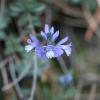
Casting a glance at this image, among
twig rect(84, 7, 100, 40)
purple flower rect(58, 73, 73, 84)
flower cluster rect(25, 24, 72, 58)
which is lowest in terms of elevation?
purple flower rect(58, 73, 73, 84)

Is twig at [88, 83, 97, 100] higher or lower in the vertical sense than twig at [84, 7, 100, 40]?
lower

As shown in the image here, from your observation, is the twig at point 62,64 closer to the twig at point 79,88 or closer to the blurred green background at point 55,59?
the blurred green background at point 55,59

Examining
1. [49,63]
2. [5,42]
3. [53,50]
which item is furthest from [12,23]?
[53,50]

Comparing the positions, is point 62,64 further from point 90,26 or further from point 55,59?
point 90,26

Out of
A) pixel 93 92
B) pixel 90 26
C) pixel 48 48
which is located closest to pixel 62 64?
pixel 93 92

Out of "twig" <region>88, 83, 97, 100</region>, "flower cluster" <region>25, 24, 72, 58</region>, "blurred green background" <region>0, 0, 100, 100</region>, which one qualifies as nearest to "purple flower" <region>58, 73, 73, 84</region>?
"blurred green background" <region>0, 0, 100, 100</region>

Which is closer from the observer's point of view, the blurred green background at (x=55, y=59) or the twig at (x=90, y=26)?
the blurred green background at (x=55, y=59)

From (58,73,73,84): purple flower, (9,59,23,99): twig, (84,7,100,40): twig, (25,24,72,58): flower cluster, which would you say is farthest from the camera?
(84,7,100,40): twig

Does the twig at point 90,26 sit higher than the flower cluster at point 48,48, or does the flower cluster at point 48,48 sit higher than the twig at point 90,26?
the flower cluster at point 48,48

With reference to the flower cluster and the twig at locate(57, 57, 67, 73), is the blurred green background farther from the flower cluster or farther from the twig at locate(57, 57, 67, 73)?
the flower cluster

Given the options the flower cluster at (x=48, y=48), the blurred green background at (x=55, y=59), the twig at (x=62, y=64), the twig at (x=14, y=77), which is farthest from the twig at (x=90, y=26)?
the flower cluster at (x=48, y=48)

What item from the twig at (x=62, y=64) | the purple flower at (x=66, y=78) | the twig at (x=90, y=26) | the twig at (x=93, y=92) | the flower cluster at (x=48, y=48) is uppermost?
the flower cluster at (x=48, y=48)
